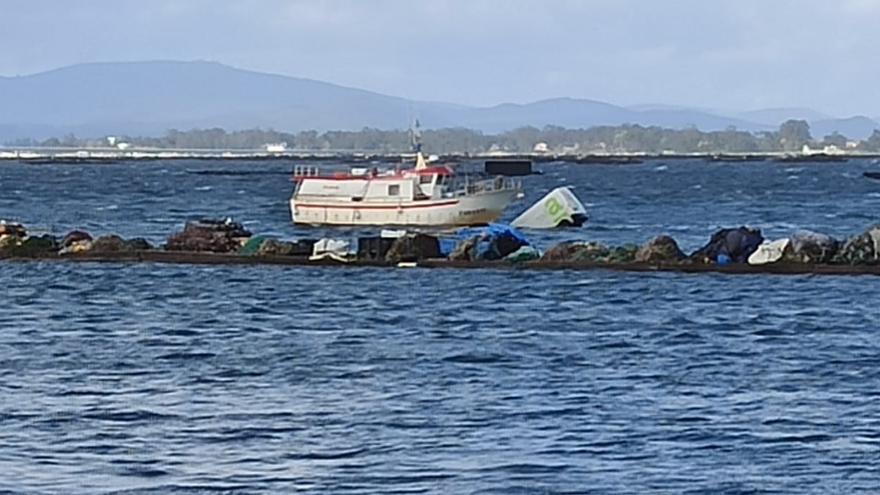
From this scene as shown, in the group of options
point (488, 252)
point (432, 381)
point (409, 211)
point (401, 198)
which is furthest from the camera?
point (401, 198)

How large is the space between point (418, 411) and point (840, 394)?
489cm

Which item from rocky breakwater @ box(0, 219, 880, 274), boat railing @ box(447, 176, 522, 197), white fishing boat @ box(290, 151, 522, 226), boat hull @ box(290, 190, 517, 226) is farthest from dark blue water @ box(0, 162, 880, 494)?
boat railing @ box(447, 176, 522, 197)

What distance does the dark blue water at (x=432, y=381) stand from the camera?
19.4 metres

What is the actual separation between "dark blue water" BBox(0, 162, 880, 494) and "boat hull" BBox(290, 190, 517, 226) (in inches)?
995

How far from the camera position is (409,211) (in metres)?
71.1

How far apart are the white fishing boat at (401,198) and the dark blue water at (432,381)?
1005 inches

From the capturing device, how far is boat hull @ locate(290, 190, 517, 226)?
71081mm

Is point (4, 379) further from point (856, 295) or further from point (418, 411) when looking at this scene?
point (856, 295)

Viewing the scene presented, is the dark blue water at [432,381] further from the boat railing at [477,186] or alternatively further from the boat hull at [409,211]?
the boat railing at [477,186]

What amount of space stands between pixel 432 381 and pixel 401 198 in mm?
45770

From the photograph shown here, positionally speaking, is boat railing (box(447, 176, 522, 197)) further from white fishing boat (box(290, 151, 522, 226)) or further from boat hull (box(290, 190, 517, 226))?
boat hull (box(290, 190, 517, 226))

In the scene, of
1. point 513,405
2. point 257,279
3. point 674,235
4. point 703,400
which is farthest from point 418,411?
point 674,235

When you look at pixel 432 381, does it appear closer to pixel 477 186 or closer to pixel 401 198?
pixel 401 198

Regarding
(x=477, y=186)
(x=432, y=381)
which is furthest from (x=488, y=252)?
(x=477, y=186)
